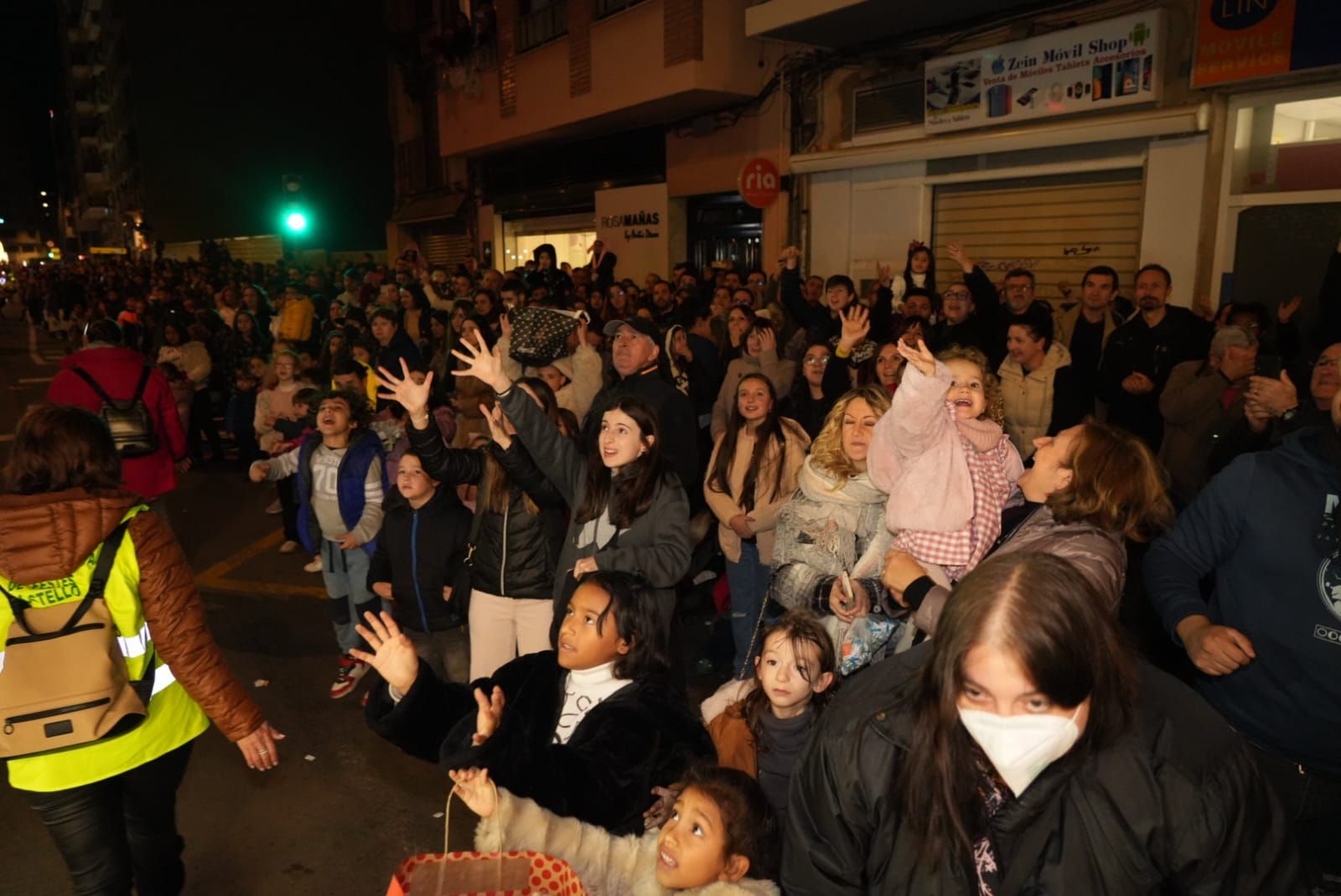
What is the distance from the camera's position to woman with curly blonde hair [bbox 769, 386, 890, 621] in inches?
132

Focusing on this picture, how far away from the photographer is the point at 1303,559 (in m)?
2.39

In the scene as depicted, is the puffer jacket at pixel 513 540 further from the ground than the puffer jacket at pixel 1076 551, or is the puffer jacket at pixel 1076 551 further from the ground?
the puffer jacket at pixel 1076 551

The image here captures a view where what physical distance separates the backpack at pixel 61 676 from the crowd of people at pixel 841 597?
119 millimetres

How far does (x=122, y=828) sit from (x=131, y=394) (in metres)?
3.54

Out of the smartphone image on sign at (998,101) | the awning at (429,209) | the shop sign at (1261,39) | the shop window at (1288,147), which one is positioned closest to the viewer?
the shop sign at (1261,39)

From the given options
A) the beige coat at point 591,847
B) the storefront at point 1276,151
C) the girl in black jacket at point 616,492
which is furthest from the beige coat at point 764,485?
the storefront at point 1276,151

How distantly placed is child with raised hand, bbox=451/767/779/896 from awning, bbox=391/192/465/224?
21651 millimetres

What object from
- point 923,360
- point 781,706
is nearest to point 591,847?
point 781,706

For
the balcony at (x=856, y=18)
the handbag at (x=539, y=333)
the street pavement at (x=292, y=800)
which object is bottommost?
the street pavement at (x=292, y=800)

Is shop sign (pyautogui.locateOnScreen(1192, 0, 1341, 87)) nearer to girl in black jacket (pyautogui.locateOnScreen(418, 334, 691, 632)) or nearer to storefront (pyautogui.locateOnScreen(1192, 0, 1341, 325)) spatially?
storefront (pyautogui.locateOnScreen(1192, 0, 1341, 325))

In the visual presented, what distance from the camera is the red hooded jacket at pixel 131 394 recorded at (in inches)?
212

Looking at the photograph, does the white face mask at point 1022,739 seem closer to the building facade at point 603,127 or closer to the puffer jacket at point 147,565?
the puffer jacket at point 147,565

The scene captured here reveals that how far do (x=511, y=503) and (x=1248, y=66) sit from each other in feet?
25.5

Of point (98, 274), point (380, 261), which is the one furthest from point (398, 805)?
point (98, 274)
